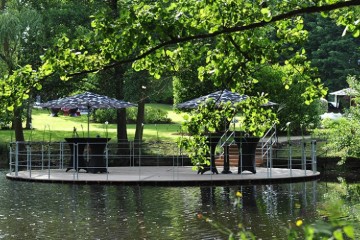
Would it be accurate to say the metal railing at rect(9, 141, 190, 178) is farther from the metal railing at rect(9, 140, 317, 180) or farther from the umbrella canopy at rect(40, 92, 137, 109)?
the umbrella canopy at rect(40, 92, 137, 109)

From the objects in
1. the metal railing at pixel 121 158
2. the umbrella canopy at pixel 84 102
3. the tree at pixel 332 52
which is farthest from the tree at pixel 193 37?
the tree at pixel 332 52

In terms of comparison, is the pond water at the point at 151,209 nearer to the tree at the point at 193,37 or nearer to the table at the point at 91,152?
the table at the point at 91,152

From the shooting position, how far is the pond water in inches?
388

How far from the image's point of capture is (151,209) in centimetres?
1258

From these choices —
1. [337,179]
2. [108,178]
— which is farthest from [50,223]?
[337,179]

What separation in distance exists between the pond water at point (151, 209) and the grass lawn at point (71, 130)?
1194 cm

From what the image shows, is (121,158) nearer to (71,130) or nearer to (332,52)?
(71,130)

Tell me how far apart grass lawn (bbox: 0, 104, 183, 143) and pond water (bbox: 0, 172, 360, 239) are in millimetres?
11941

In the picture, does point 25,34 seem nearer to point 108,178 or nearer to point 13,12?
point 13,12

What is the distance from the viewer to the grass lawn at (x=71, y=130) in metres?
32.8

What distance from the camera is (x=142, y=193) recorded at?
15578 mm

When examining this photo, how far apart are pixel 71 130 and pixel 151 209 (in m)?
25.3

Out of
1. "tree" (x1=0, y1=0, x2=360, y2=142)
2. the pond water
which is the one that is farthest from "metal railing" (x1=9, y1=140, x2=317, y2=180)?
"tree" (x1=0, y1=0, x2=360, y2=142)

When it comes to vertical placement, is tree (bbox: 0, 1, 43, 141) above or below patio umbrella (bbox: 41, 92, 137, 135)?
above
